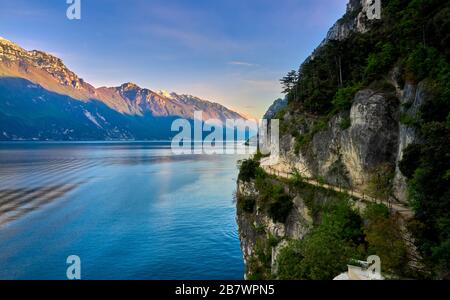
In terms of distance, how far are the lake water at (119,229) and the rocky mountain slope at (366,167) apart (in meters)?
9.76

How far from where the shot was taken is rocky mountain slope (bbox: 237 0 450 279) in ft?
77.9

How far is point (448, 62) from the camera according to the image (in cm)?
2972

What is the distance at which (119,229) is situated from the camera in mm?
63906

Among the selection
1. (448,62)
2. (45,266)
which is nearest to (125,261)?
(45,266)

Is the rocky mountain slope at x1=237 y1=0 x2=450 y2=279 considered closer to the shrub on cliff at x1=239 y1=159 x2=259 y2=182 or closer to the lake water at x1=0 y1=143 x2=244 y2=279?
the shrub on cliff at x1=239 y1=159 x2=259 y2=182

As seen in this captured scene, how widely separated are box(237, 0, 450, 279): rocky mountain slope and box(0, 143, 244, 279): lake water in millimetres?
9756

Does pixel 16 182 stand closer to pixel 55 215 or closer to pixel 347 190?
pixel 55 215

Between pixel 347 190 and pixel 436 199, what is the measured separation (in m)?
12.0

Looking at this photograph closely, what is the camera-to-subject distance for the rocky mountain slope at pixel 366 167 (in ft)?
77.9
